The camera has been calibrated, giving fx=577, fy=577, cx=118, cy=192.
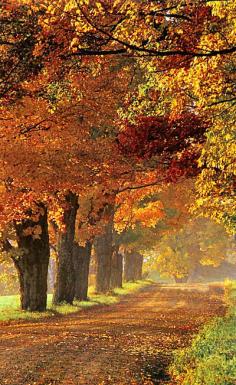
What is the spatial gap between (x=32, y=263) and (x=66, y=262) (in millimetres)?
3761

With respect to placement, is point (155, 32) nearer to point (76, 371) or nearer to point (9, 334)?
point (76, 371)

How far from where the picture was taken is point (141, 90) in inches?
456

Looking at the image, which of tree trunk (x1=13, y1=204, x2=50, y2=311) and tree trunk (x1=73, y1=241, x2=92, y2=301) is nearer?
tree trunk (x1=13, y1=204, x2=50, y2=311)

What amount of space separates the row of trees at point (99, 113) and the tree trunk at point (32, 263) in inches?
1.7

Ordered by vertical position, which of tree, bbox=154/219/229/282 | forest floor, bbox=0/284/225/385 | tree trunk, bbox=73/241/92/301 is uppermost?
tree, bbox=154/219/229/282

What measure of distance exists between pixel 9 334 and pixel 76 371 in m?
6.17

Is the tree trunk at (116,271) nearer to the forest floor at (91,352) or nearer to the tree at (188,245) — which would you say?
the forest floor at (91,352)

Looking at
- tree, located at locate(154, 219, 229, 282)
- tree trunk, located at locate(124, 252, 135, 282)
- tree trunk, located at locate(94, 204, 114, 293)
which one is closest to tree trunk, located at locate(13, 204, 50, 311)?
tree trunk, located at locate(94, 204, 114, 293)

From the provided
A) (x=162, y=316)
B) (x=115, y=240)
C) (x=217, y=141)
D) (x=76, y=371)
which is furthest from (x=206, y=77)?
(x=115, y=240)

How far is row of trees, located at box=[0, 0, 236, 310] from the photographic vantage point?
993 cm

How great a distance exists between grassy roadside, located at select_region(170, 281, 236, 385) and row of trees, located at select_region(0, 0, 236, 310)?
122 inches

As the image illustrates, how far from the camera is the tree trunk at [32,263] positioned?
2378 cm

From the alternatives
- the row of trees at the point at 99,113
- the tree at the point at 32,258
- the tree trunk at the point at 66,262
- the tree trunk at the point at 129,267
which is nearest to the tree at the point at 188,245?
the tree trunk at the point at 129,267

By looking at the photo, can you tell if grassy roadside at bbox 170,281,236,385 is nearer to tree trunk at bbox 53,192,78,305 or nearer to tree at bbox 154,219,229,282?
tree trunk at bbox 53,192,78,305
